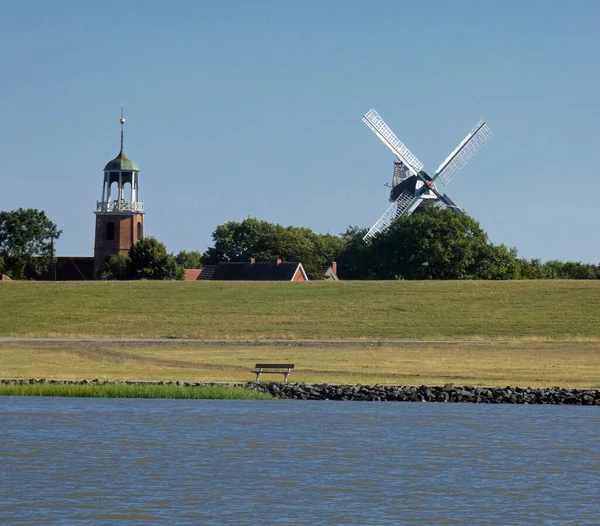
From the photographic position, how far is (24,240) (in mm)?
160250

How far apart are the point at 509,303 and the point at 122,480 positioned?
68.5 metres

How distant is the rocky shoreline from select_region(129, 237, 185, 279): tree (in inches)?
3861

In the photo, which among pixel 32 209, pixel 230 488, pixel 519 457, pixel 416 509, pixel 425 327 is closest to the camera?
pixel 416 509

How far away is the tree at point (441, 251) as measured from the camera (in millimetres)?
141250

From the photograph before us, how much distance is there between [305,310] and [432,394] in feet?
152

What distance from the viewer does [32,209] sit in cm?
16138

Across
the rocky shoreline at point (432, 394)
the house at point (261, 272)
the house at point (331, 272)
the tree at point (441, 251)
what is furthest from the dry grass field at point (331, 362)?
the house at point (331, 272)

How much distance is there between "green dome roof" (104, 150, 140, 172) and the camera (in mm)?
161038

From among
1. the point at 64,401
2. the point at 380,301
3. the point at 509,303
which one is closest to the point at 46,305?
the point at 380,301

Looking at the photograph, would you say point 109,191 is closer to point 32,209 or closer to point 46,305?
point 32,209

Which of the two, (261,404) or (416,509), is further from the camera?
(261,404)

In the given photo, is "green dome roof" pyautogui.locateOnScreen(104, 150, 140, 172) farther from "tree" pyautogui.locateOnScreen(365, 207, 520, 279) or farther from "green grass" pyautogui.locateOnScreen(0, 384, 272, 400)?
"green grass" pyautogui.locateOnScreen(0, 384, 272, 400)

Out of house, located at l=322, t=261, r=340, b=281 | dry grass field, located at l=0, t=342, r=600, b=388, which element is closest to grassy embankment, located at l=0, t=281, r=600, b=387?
dry grass field, located at l=0, t=342, r=600, b=388

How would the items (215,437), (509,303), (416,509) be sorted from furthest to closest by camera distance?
(509,303) → (215,437) → (416,509)
